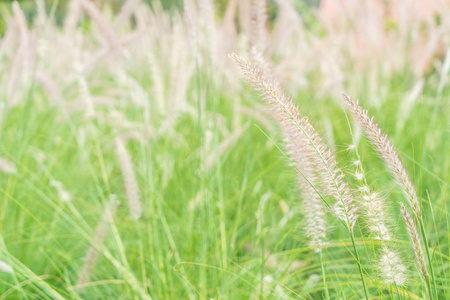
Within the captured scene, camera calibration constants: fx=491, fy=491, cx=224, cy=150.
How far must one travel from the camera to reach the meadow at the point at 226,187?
0.84 meters

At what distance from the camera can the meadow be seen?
836 millimetres

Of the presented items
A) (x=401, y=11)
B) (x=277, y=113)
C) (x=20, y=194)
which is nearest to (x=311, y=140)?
(x=277, y=113)

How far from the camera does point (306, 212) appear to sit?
1.00 meters

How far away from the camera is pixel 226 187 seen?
2047 millimetres

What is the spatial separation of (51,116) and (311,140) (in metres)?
2.08

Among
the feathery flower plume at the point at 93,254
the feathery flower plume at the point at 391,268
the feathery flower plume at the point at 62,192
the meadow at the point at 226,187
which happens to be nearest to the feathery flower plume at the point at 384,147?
the meadow at the point at 226,187

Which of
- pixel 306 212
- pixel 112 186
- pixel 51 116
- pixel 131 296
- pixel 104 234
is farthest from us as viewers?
pixel 51 116

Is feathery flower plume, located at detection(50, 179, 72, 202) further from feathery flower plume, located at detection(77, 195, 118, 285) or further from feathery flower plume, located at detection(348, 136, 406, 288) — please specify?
feathery flower plume, located at detection(348, 136, 406, 288)

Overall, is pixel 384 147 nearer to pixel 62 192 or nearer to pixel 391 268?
pixel 391 268

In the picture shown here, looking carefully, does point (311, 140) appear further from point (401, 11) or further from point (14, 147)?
point (401, 11)

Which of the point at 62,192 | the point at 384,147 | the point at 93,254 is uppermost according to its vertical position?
the point at 384,147

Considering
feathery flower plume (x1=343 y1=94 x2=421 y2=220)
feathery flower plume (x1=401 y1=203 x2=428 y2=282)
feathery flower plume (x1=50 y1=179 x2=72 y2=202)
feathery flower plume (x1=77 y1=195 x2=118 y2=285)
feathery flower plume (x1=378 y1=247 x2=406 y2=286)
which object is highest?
feathery flower plume (x1=343 y1=94 x2=421 y2=220)

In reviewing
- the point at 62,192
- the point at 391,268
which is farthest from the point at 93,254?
the point at 391,268

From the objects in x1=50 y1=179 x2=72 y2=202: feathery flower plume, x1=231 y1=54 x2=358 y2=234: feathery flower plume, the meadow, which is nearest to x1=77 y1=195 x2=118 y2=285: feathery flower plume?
the meadow
